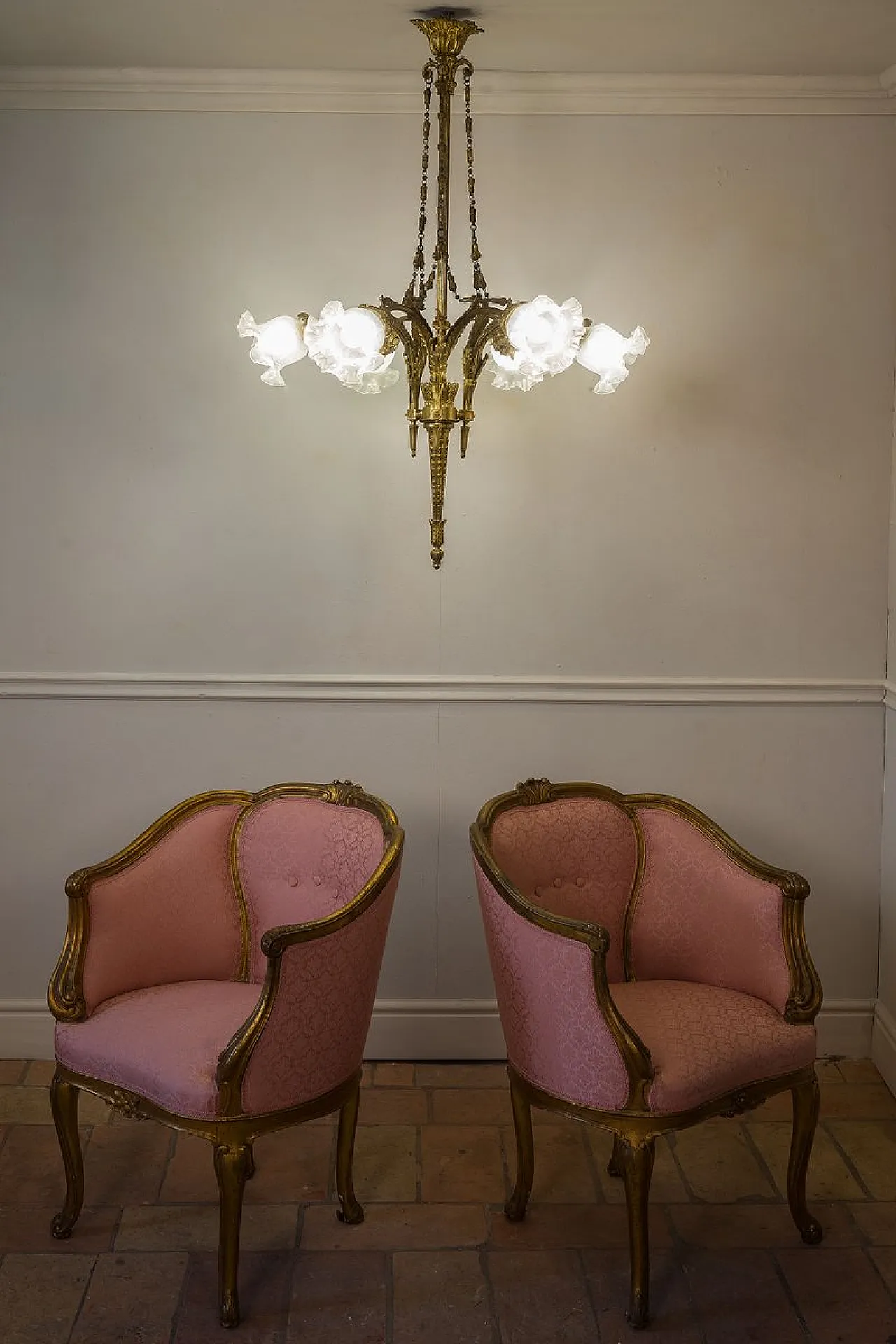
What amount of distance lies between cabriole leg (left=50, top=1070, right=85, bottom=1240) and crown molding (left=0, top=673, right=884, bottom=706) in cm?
107

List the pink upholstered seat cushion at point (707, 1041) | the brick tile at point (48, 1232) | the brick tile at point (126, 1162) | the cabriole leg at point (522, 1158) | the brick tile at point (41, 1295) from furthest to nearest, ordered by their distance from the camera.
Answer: the brick tile at point (126, 1162) < the cabriole leg at point (522, 1158) < the brick tile at point (48, 1232) < the pink upholstered seat cushion at point (707, 1041) < the brick tile at point (41, 1295)

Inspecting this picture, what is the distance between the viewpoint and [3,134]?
3129 millimetres

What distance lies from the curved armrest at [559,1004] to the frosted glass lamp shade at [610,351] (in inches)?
44.6

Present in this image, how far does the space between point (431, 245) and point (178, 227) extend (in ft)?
2.16

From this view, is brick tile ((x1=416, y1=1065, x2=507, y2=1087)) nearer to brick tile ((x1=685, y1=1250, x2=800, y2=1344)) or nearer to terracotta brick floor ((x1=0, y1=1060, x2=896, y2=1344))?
terracotta brick floor ((x1=0, y1=1060, x2=896, y2=1344))

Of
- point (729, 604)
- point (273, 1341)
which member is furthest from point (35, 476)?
point (273, 1341)

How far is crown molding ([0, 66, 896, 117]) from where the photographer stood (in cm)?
307

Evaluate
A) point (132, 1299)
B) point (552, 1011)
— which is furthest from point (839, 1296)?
point (132, 1299)

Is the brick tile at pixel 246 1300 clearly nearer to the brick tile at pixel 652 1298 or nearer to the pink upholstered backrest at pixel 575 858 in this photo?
the brick tile at pixel 652 1298

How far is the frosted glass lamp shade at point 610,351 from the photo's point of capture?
280 cm

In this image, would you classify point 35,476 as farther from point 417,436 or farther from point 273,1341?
point 273,1341

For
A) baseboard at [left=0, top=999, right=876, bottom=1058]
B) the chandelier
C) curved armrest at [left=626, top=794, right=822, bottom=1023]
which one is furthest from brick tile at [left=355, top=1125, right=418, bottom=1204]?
the chandelier

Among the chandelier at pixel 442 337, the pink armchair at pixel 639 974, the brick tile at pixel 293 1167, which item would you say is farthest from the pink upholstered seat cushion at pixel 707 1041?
the chandelier at pixel 442 337

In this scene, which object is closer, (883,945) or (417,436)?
(417,436)
